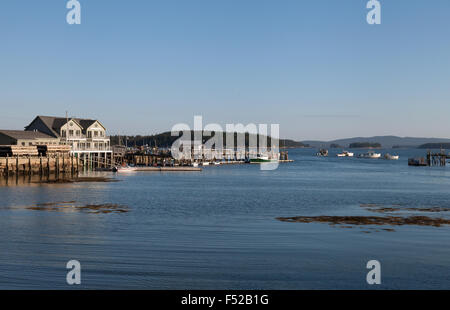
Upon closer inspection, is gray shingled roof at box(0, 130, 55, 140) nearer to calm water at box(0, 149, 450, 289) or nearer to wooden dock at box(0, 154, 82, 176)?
wooden dock at box(0, 154, 82, 176)

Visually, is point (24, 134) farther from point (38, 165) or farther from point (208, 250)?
point (208, 250)

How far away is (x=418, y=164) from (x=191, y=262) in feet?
498

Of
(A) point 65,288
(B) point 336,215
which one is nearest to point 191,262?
(A) point 65,288

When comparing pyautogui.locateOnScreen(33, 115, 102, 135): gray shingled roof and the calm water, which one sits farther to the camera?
pyautogui.locateOnScreen(33, 115, 102, 135): gray shingled roof

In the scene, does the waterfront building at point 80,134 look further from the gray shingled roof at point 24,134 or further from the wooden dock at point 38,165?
the wooden dock at point 38,165
